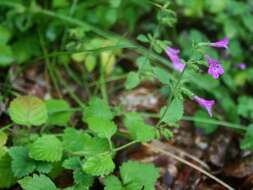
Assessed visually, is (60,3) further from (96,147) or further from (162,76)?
(96,147)

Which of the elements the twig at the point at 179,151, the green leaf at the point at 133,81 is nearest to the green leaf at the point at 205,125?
the twig at the point at 179,151

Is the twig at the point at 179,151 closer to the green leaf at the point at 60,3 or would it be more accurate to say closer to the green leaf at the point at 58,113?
the green leaf at the point at 58,113

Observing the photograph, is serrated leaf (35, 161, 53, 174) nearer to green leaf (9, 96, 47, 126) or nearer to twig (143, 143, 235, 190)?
green leaf (9, 96, 47, 126)

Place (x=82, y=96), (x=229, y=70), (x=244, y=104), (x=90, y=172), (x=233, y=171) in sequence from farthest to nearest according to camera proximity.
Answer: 1. (x=229, y=70)
2. (x=82, y=96)
3. (x=244, y=104)
4. (x=233, y=171)
5. (x=90, y=172)

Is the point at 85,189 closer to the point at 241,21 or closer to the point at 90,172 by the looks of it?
the point at 90,172

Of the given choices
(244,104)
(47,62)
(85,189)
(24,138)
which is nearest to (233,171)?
(244,104)

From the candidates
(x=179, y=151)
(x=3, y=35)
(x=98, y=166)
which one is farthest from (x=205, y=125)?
(x=3, y=35)
